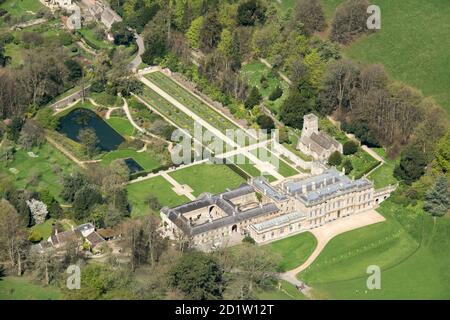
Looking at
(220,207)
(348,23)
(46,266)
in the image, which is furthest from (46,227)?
(348,23)

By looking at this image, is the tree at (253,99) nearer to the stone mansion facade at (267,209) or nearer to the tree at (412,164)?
the stone mansion facade at (267,209)

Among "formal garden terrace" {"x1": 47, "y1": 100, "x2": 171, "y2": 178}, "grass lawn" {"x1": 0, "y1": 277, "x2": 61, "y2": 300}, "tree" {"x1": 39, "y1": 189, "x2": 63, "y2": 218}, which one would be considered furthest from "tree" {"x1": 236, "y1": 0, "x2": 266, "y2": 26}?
"grass lawn" {"x1": 0, "y1": 277, "x2": 61, "y2": 300}

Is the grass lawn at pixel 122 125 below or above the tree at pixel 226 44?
below

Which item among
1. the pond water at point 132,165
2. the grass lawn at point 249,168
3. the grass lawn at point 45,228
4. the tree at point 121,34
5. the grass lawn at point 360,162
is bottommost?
the grass lawn at point 45,228

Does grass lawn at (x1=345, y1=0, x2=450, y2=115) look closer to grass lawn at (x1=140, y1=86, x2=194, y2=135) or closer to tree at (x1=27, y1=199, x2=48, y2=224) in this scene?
grass lawn at (x1=140, y1=86, x2=194, y2=135)

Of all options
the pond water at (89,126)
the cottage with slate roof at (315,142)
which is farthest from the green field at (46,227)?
the cottage with slate roof at (315,142)

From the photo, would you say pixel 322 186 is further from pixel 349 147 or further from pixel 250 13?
pixel 250 13

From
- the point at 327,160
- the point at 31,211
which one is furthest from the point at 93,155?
the point at 327,160
